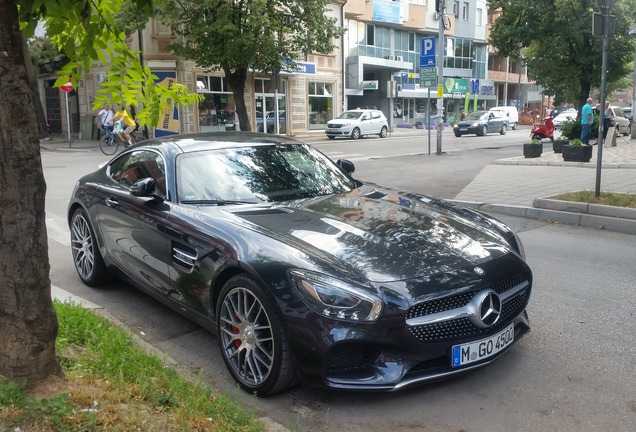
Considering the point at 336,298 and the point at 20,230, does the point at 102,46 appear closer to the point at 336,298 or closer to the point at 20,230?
the point at 20,230

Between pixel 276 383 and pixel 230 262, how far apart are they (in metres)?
0.76

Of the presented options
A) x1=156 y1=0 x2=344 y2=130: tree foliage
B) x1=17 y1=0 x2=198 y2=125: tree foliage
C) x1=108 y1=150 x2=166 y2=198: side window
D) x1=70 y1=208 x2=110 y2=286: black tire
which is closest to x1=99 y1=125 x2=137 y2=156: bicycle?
x1=156 y1=0 x2=344 y2=130: tree foliage

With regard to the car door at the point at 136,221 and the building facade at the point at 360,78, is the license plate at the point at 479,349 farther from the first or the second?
the building facade at the point at 360,78

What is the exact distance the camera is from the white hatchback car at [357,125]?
31656 millimetres

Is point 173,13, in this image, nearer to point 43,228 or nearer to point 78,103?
point 78,103

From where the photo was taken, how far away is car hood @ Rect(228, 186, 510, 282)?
3.34m

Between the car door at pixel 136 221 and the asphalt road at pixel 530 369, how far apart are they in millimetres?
452

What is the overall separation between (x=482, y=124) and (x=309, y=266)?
3405 cm

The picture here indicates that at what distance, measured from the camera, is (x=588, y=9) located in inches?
1100

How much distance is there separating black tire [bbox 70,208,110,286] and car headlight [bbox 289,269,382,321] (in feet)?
9.55

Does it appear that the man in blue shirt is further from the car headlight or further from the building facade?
the car headlight

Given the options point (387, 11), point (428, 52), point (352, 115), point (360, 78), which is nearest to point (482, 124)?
point (352, 115)

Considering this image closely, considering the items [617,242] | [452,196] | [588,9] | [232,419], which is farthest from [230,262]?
[588,9]

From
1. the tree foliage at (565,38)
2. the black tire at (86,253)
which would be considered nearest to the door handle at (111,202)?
the black tire at (86,253)
